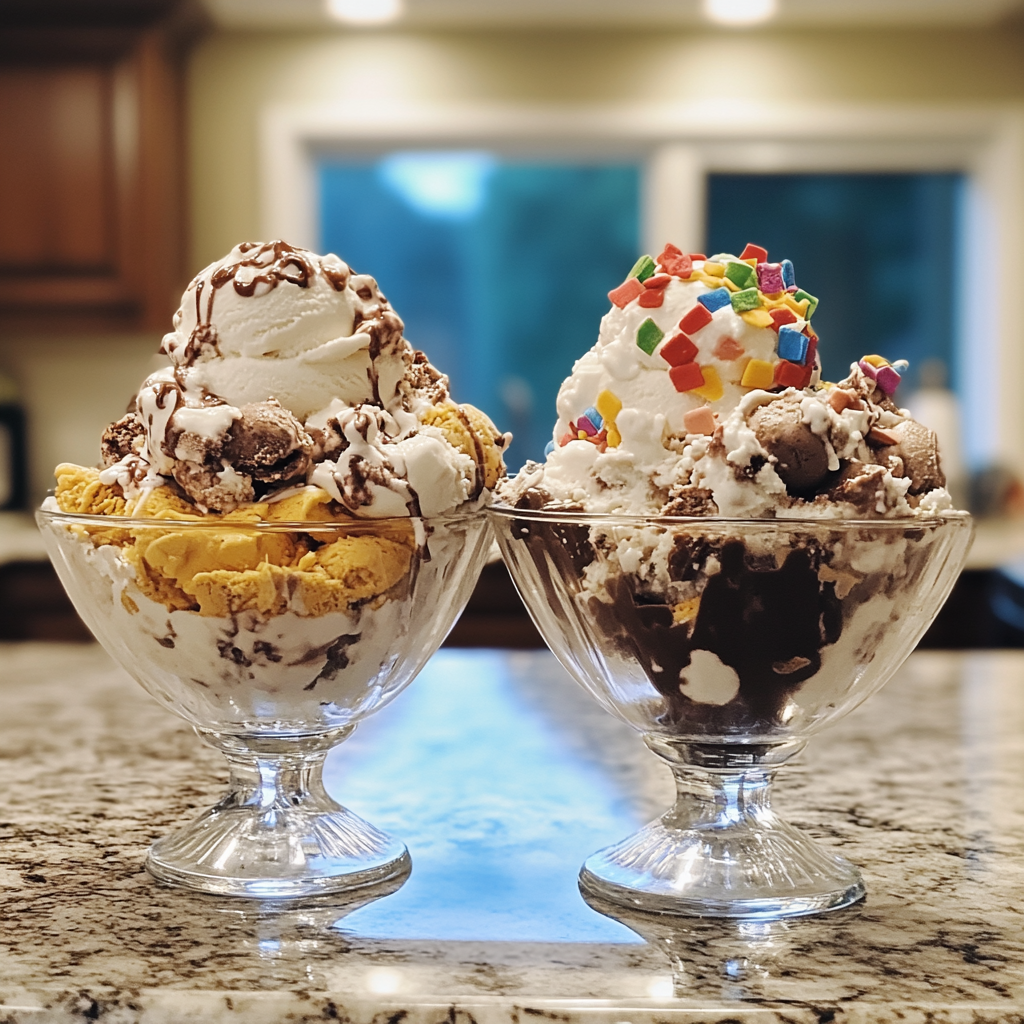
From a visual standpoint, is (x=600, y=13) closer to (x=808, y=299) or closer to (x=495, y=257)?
(x=495, y=257)

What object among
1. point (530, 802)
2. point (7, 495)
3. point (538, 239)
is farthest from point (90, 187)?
point (530, 802)

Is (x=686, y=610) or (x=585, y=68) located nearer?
(x=686, y=610)

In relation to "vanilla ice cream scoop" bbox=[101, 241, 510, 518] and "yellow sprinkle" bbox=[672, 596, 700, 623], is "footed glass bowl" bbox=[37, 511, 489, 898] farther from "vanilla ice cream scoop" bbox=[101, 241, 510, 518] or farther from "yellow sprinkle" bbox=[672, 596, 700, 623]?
"yellow sprinkle" bbox=[672, 596, 700, 623]

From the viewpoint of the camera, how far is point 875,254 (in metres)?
3.70

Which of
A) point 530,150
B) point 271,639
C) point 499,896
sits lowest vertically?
point 499,896

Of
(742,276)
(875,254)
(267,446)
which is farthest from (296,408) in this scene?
(875,254)

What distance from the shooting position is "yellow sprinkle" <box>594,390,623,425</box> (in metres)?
0.79

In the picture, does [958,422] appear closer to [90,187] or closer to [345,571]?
[90,187]

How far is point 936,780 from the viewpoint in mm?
966

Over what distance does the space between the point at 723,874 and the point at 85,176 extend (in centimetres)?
296

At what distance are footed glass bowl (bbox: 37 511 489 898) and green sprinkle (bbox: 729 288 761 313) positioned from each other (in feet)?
0.68

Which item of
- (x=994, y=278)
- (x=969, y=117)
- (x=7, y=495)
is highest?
(x=969, y=117)

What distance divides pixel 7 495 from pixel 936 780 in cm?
293

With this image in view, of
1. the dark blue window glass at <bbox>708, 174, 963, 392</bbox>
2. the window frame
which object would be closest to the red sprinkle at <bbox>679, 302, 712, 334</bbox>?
the window frame
